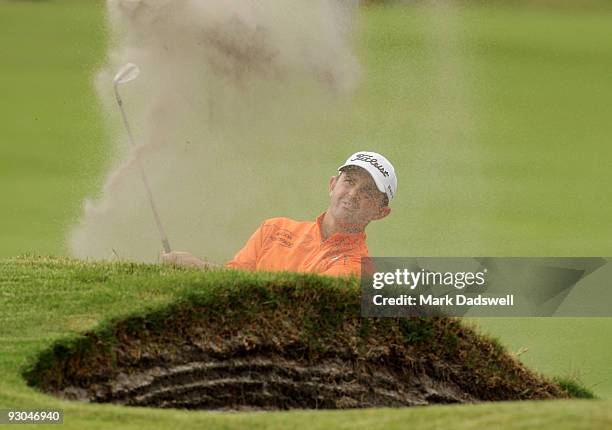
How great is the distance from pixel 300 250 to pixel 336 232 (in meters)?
0.23

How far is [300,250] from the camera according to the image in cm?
823

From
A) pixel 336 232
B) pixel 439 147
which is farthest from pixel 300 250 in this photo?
pixel 439 147

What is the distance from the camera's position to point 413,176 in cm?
1296

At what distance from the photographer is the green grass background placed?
8.73 m

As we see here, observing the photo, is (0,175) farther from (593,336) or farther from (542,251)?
(593,336)

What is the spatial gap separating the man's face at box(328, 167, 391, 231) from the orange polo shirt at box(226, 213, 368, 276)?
9 cm

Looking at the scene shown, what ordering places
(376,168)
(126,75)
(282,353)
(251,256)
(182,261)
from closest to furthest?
(282,353) < (182,261) < (376,168) < (251,256) < (126,75)

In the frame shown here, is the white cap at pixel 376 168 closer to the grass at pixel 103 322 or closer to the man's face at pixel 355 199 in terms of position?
the man's face at pixel 355 199

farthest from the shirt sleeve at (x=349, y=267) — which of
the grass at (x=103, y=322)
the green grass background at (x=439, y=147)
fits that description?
the green grass background at (x=439, y=147)

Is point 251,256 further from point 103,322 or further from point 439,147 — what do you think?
point 439,147

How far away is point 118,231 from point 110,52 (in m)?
1.60

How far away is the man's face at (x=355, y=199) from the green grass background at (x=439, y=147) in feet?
4.36

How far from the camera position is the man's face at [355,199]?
8.18 meters

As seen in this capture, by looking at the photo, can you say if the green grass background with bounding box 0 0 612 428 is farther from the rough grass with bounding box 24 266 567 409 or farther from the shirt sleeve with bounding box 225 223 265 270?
the shirt sleeve with bounding box 225 223 265 270
